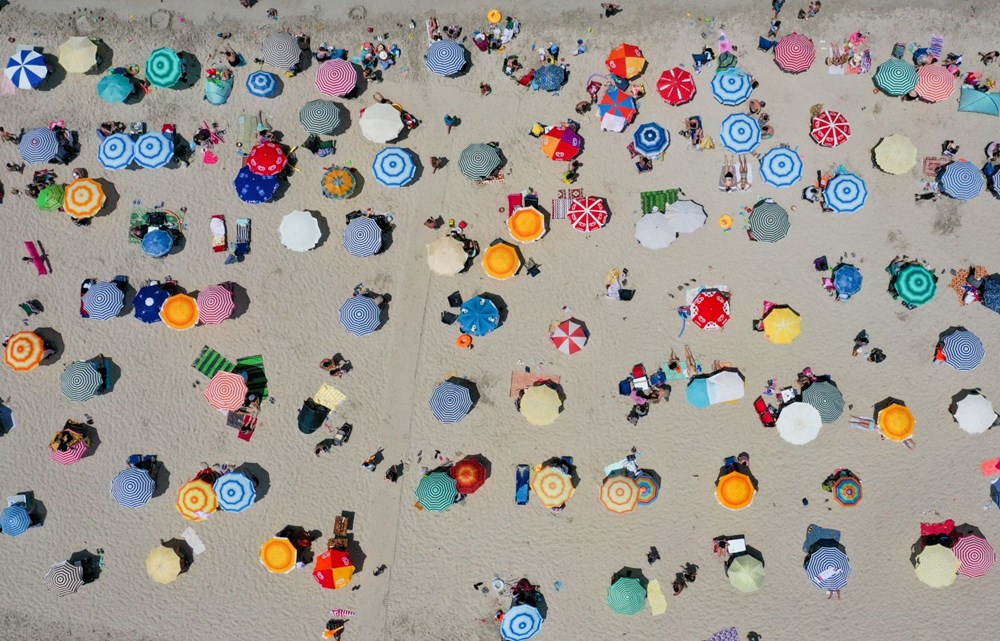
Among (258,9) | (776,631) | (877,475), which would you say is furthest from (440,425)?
(258,9)

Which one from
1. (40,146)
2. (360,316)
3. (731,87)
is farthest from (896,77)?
(40,146)

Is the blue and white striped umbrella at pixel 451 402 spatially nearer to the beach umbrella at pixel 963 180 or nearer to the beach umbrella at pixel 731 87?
the beach umbrella at pixel 731 87

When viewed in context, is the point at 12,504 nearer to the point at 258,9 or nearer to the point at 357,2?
the point at 258,9

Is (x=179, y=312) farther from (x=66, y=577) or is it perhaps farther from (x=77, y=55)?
(x=77, y=55)

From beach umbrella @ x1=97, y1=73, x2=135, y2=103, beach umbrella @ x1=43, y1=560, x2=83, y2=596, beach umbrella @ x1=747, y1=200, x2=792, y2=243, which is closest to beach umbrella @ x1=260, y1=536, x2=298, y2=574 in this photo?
beach umbrella @ x1=43, y1=560, x2=83, y2=596

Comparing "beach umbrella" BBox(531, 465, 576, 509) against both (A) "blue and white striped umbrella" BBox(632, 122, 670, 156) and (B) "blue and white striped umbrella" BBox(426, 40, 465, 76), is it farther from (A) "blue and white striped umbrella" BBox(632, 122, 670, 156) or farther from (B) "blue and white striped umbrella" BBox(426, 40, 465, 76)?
(B) "blue and white striped umbrella" BBox(426, 40, 465, 76)

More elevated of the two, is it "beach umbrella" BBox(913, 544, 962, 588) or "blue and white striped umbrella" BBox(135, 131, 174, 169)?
"blue and white striped umbrella" BBox(135, 131, 174, 169)

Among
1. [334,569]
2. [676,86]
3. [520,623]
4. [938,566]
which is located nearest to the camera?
[938,566]
